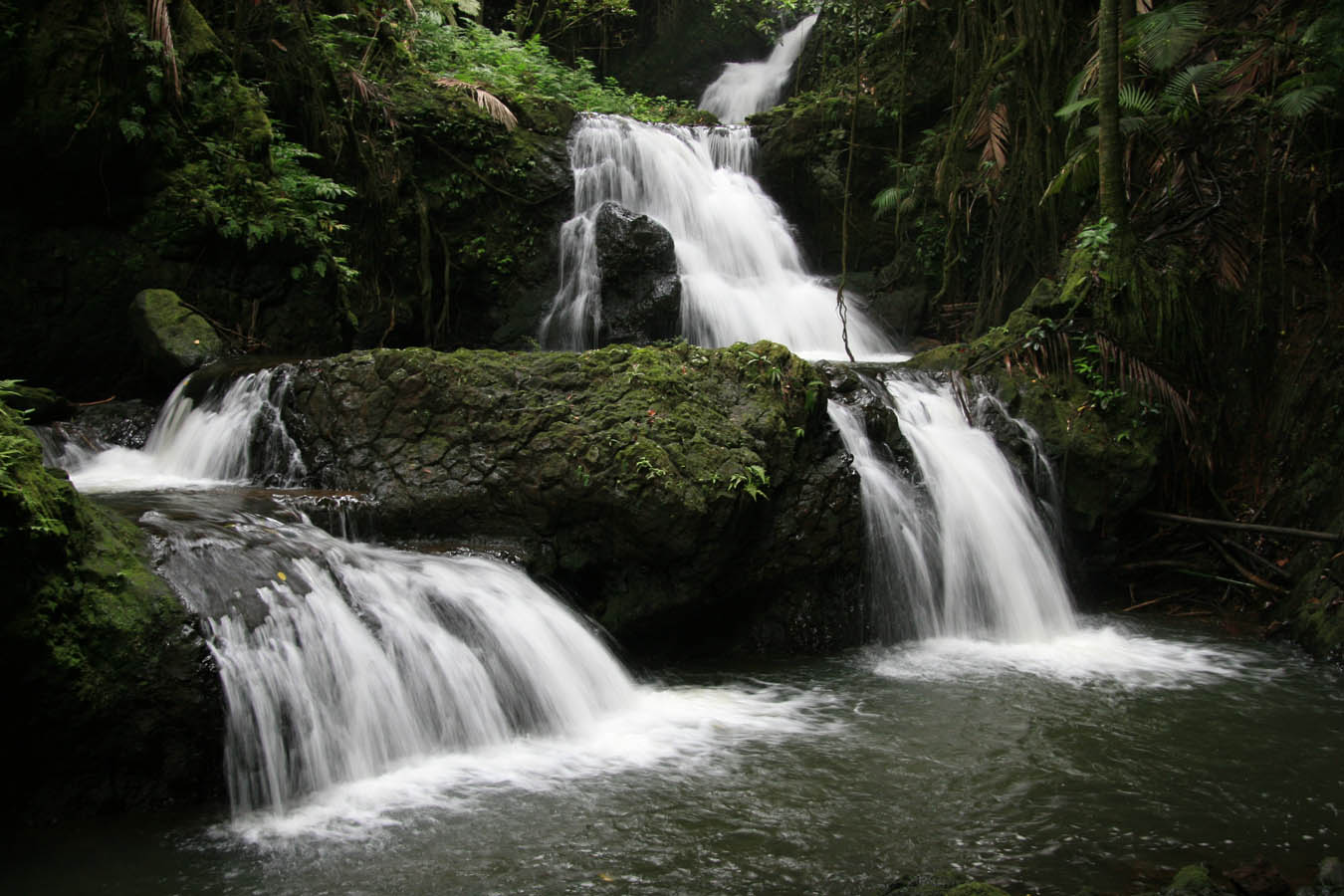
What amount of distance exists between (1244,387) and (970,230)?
15.2 feet

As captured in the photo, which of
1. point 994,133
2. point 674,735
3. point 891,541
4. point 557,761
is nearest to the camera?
point 557,761

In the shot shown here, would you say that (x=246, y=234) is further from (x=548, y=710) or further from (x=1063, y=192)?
(x=1063, y=192)

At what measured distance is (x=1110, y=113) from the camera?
26.6 feet

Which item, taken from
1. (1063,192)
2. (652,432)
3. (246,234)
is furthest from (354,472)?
(1063,192)

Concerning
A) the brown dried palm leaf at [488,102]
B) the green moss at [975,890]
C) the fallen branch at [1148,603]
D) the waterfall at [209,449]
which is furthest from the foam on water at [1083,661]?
the brown dried palm leaf at [488,102]

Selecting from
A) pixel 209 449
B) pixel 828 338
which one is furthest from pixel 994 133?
pixel 209 449

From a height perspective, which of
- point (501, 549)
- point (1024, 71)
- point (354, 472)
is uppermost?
point (1024, 71)

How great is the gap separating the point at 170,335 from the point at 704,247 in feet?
22.0

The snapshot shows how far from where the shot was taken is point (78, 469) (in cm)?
682

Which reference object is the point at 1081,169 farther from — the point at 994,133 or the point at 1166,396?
the point at 1166,396

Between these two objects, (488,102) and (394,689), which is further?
(488,102)

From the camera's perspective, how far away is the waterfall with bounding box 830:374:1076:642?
7023 millimetres

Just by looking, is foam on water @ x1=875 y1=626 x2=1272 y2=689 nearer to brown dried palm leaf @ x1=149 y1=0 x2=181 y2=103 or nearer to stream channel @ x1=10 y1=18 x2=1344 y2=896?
stream channel @ x1=10 y1=18 x2=1344 y2=896

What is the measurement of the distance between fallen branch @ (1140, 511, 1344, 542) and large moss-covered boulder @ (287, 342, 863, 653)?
3.15m
